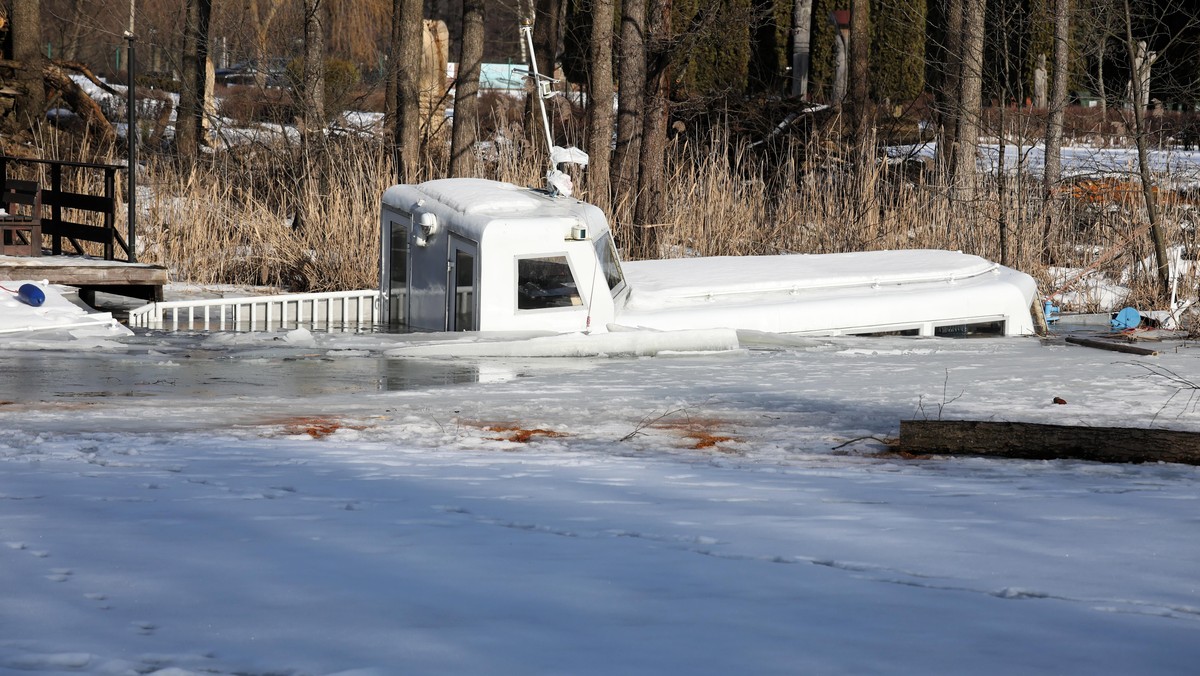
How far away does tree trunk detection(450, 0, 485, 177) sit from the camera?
662 inches

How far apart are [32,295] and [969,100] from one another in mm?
10559

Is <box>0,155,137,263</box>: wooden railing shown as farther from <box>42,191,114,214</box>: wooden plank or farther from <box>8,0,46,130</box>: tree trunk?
<box>8,0,46,130</box>: tree trunk

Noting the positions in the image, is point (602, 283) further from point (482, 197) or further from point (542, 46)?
point (542, 46)

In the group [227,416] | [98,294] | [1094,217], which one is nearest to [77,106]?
[98,294]

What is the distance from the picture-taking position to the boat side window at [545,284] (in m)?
8.66

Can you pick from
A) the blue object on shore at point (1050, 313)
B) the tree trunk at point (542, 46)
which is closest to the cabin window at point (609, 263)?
the blue object on shore at point (1050, 313)

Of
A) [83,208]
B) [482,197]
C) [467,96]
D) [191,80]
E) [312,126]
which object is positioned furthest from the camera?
[191,80]

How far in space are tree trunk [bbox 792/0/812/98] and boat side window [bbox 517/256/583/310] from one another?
18103mm

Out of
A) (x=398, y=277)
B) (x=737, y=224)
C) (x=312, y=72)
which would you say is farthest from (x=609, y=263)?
(x=312, y=72)

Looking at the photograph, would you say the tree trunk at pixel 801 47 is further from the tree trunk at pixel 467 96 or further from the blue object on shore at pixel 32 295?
the blue object on shore at pixel 32 295

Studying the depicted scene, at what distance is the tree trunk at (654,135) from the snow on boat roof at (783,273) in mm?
3633

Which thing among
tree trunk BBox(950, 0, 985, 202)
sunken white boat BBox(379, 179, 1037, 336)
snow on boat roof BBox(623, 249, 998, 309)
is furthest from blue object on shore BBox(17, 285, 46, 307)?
tree trunk BBox(950, 0, 985, 202)

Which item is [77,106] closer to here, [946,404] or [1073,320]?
[1073,320]

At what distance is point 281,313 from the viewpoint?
10.6 m
